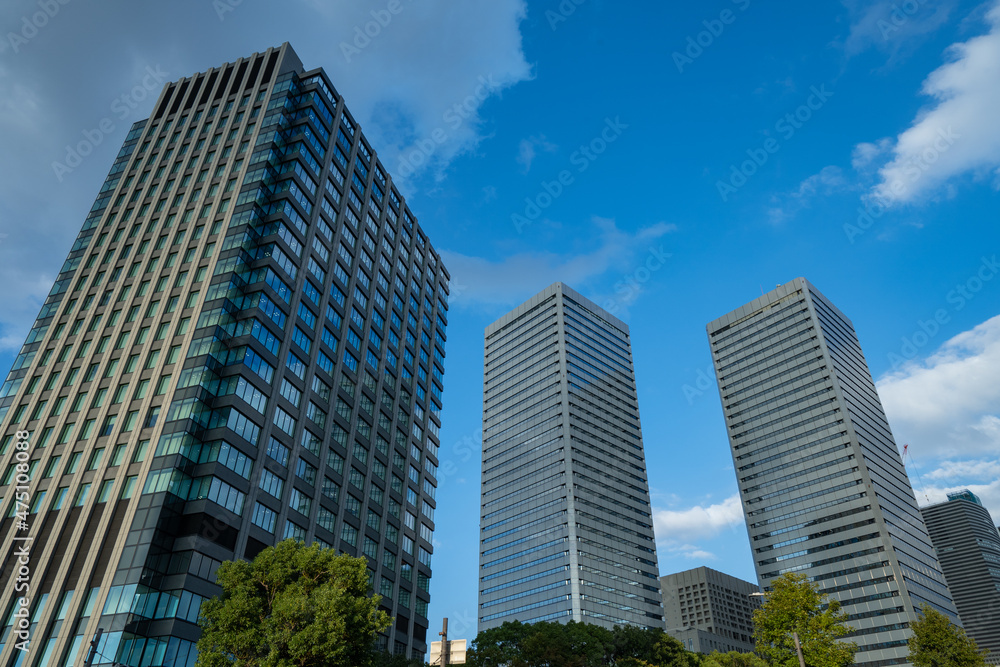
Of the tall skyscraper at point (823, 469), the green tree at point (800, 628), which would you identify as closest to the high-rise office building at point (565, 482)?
the tall skyscraper at point (823, 469)

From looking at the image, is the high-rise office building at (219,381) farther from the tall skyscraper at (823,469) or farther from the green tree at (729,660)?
the tall skyscraper at (823,469)

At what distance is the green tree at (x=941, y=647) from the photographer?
167 feet

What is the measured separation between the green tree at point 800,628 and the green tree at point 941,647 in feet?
32.1

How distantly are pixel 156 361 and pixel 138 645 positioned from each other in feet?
80.0

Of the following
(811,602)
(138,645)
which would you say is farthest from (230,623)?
(811,602)

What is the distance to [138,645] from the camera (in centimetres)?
4397

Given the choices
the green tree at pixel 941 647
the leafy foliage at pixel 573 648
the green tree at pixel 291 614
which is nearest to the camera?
the green tree at pixel 291 614

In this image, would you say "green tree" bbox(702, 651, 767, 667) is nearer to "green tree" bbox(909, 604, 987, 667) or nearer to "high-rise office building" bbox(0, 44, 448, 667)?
"green tree" bbox(909, 604, 987, 667)

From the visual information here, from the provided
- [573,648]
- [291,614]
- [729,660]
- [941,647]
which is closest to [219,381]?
[291,614]

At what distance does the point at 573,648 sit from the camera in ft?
229

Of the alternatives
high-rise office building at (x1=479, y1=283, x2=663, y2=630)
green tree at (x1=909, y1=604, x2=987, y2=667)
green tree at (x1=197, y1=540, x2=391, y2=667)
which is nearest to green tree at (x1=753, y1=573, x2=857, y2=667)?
green tree at (x1=909, y1=604, x2=987, y2=667)

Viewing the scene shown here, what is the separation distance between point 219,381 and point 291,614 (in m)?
30.5

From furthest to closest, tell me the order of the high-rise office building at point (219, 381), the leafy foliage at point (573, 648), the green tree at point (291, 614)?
the leafy foliage at point (573, 648) → the high-rise office building at point (219, 381) → the green tree at point (291, 614)

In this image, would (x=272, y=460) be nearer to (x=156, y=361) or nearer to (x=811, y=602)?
(x=156, y=361)
